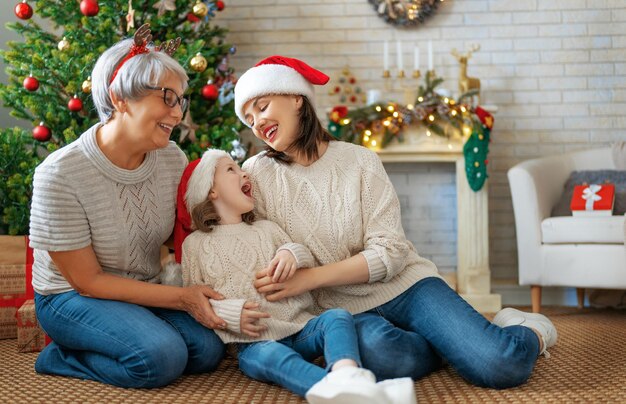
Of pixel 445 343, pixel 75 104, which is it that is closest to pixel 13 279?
pixel 75 104

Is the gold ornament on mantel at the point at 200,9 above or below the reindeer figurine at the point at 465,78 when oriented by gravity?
above

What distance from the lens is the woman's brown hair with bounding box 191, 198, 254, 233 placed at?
205 cm

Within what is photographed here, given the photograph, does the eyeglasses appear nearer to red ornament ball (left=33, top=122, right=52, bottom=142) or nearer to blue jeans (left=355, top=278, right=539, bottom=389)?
blue jeans (left=355, top=278, right=539, bottom=389)

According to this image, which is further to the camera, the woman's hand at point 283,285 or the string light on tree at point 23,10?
the string light on tree at point 23,10

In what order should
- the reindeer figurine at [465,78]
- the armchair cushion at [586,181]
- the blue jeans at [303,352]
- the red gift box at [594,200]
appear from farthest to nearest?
1. the reindeer figurine at [465,78]
2. the armchair cushion at [586,181]
3. the red gift box at [594,200]
4. the blue jeans at [303,352]

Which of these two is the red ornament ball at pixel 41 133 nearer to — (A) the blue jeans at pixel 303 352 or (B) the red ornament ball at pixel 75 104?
(B) the red ornament ball at pixel 75 104

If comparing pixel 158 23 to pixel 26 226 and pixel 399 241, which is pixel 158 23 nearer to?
pixel 26 226

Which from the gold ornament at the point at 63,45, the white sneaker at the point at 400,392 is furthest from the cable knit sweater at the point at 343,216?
the gold ornament at the point at 63,45

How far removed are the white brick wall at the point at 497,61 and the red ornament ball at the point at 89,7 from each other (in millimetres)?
1342

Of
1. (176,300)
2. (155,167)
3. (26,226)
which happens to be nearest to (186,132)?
(26,226)

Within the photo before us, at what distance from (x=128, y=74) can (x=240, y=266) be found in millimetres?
551

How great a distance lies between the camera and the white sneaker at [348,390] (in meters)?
1.51

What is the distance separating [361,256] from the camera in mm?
2018

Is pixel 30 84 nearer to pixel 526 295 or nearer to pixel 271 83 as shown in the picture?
pixel 271 83
